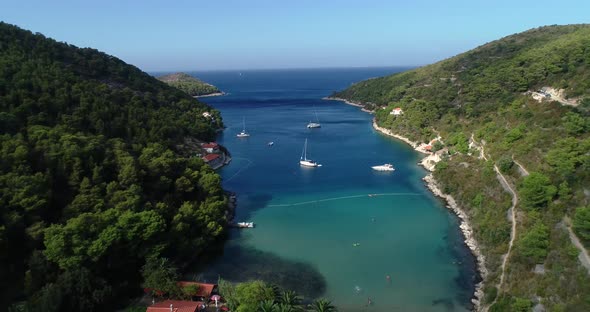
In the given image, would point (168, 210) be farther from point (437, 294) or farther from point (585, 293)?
point (585, 293)

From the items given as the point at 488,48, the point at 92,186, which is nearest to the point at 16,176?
the point at 92,186

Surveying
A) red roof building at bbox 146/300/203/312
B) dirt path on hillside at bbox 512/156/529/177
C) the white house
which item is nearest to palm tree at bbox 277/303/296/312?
red roof building at bbox 146/300/203/312

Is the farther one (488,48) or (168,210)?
(488,48)

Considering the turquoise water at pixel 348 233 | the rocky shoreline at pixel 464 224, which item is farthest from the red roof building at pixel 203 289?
the rocky shoreline at pixel 464 224

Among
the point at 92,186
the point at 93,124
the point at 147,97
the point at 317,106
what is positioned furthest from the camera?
the point at 317,106

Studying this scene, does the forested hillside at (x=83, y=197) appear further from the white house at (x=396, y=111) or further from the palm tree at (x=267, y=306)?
the white house at (x=396, y=111)

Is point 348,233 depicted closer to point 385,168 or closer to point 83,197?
point 385,168

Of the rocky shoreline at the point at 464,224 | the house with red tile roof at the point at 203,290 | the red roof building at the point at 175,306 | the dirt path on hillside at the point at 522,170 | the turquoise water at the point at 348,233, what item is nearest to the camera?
the red roof building at the point at 175,306
